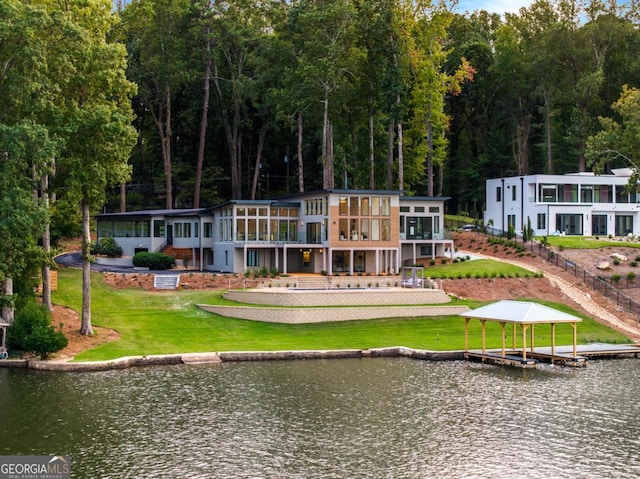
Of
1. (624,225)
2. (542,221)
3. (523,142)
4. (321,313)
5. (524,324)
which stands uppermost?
(523,142)

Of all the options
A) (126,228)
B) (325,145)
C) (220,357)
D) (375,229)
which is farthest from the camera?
(325,145)

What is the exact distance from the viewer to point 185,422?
93.4ft

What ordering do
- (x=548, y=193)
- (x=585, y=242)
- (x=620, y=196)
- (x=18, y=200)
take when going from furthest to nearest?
1. (x=620, y=196)
2. (x=548, y=193)
3. (x=585, y=242)
4. (x=18, y=200)

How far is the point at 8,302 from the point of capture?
130 feet

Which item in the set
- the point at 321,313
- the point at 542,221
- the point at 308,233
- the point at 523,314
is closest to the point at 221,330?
the point at 321,313

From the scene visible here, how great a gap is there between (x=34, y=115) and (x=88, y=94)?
3.26 meters

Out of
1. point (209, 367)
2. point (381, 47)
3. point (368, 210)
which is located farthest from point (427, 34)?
point (209, 367)

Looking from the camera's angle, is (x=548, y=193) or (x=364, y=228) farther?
(x=548, y=193)

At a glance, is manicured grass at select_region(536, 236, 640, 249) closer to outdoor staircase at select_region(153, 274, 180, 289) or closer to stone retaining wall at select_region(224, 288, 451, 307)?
stone retaining wall at select_region(224, 288, 451, 307)

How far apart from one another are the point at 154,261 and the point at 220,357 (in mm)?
22459

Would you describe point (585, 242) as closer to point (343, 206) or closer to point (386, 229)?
point (386, 229)

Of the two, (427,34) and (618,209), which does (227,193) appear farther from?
(618,209)

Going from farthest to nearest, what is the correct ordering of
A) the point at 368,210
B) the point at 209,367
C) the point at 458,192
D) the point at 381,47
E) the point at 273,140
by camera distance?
the point at 458,192 → the point at 273,140 → the point at 381,47 → the point at 368,210 → the point at 209,367

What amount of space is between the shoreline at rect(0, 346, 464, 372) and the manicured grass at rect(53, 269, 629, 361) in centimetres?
122
